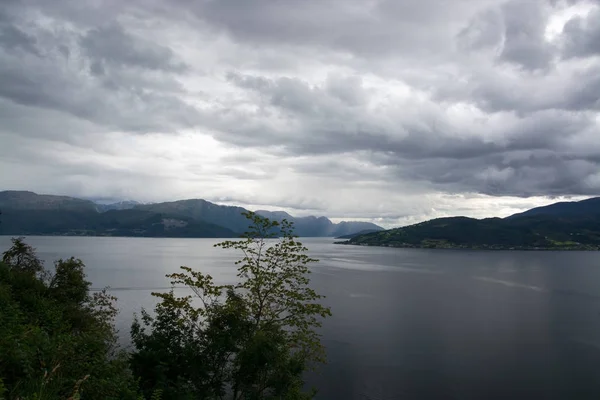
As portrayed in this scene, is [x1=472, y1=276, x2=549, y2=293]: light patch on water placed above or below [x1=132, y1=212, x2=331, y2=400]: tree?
below

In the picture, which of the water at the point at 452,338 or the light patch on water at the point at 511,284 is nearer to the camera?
the water at the point at 452,338

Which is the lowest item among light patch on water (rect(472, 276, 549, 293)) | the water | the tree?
the water

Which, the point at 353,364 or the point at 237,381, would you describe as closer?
the point at 237,381

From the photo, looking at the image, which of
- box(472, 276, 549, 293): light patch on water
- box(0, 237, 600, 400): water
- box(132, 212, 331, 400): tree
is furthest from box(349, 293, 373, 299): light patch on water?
box(132, 212, 331, 400): tree

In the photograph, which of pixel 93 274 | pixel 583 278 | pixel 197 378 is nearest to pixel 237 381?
pixel 197 378

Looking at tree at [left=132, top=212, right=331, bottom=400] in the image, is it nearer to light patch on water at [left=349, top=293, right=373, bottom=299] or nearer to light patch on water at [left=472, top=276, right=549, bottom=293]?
light patch on water at [left=349, top=293, right=373, bottom=299]

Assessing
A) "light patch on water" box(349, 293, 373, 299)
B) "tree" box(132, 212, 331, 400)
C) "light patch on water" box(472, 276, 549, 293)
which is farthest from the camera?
"light patch on water" box(472, 276, 549, 293)

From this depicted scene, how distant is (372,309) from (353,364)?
1770 inches

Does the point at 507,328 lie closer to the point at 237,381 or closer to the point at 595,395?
the point at 595,395

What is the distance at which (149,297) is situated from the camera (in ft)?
359

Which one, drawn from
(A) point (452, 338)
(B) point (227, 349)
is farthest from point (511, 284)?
(B) point (227, 349)

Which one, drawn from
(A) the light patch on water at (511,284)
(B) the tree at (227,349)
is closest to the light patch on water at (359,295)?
(A) the light patch on water at (511,284)

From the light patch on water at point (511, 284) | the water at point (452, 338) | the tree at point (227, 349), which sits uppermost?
the tree at point (227, 349)

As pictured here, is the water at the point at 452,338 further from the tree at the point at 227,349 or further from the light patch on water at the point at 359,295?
the tree at the point at 227,349
